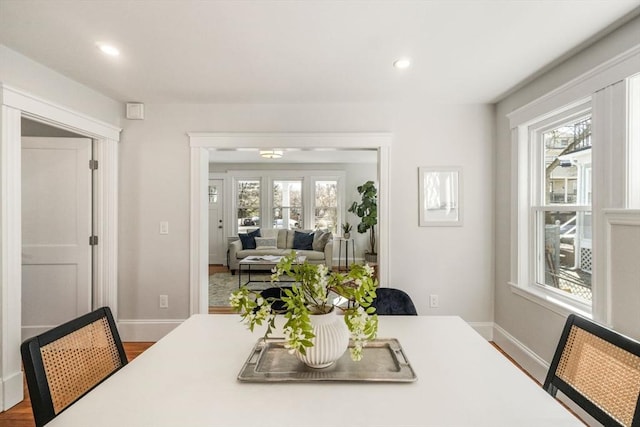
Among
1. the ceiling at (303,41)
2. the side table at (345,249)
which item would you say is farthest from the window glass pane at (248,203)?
the ceiling at (303,41)

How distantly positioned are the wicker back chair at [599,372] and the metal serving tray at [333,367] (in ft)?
1.76

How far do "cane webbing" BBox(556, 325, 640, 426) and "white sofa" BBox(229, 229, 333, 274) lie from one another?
16.2 ft

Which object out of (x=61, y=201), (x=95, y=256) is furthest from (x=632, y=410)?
(x=61, y=201)

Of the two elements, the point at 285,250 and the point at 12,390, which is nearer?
the point at 12,390

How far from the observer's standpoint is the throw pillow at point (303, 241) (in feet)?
21.4

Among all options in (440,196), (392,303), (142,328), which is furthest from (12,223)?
(440,196)

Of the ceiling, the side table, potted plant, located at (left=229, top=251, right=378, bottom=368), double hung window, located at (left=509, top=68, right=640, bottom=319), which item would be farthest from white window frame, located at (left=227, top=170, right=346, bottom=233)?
potted plant, located at (left=229, top=251, right=378, bottom=368)

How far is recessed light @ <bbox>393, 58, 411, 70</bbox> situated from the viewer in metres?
2.23

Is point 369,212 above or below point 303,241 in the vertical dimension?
above

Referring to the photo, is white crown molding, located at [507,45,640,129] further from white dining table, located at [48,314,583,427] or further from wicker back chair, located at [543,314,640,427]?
Answer: white dining table, located at [48,314,583,427]

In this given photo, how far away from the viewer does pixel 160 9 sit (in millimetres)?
A: 1668

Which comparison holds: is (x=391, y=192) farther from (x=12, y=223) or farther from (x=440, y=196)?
(x=12, y=223)

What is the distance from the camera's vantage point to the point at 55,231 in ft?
9.77

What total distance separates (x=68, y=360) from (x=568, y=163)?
302cm
